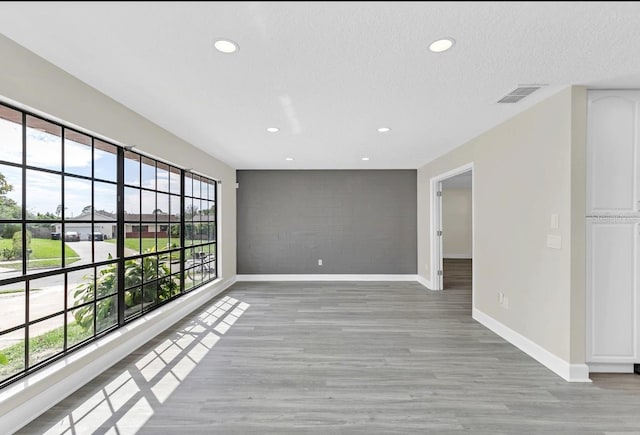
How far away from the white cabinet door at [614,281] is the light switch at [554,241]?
0.69ft

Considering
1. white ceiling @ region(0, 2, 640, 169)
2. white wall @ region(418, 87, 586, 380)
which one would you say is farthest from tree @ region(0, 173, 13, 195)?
white wall @ region(418, 87, 586, 380)

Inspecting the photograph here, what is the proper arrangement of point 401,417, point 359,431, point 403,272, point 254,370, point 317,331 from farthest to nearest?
point 403,272 → point 317,331 → point 254,370 → point 401,417 → point 359,431

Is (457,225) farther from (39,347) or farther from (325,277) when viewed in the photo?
(39,347)

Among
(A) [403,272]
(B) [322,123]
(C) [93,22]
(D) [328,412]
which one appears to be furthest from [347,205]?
(C) [93,22]

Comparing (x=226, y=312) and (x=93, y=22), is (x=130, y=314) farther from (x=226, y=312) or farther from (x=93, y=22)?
(x=93, y=22)

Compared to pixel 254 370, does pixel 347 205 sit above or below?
above

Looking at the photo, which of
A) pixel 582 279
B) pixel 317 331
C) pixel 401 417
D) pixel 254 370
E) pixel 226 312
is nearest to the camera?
pixel 401 417

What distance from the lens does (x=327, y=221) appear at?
21.6 ft

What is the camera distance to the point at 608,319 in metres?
2.55

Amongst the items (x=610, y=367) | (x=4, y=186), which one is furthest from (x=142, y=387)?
(x=610, y=367)

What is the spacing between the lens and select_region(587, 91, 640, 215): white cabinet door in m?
2.54

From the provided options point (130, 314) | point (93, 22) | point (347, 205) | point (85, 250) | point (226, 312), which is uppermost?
point (93, 22)

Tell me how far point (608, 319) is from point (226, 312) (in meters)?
4.28

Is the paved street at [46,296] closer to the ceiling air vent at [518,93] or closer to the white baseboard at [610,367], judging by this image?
the ceiling air vent at [518,93]
